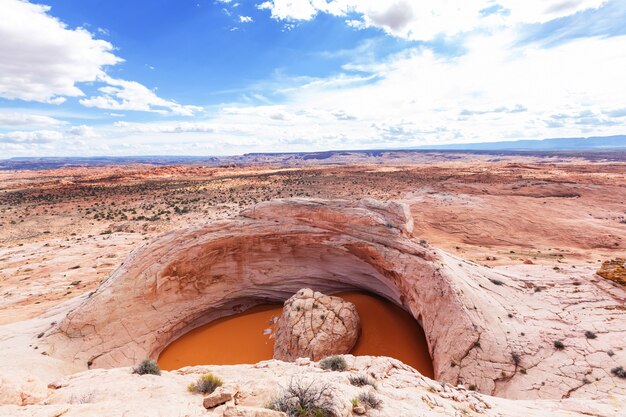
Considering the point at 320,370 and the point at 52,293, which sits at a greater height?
the point at 320,370

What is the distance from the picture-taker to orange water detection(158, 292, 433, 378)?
11414 mm

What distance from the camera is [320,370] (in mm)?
7152

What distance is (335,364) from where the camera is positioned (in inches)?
292

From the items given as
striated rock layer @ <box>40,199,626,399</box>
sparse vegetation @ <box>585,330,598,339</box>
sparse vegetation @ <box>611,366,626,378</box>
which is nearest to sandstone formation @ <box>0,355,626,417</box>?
sparse vegetation @ <box>611,366,626,378</box>

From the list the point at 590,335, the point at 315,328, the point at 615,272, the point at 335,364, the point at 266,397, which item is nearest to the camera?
the point at 266,397

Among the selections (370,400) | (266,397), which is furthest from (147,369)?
(370,400)

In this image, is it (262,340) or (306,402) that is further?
(262,340)

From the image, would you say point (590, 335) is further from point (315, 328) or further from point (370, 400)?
point (315, 328)

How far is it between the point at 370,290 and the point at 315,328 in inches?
170

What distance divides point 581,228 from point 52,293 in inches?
1449

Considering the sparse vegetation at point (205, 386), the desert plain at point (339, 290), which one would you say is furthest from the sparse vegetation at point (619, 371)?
the sparse vegetation at point (205, 386)

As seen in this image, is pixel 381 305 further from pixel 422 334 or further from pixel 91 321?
pixel 91 321

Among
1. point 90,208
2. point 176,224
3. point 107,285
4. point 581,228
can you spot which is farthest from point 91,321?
point 90,208

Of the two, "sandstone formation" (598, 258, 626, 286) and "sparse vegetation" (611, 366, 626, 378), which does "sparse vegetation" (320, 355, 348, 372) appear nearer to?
"sparse vegetation" (611, 366, 626, 378)
